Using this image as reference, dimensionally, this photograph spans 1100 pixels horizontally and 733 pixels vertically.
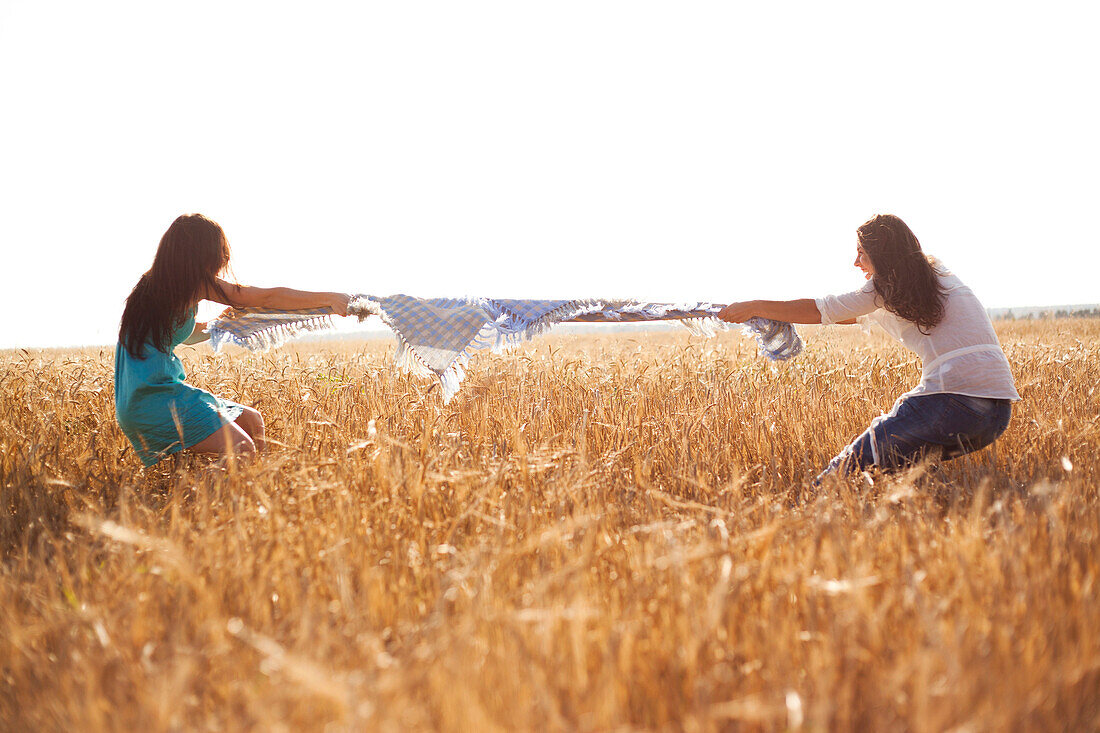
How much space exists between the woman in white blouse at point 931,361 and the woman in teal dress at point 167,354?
298 centimetres

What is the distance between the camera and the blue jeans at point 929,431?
3.23m

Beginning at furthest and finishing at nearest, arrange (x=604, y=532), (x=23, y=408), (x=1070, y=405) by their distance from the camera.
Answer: (x=23, y=408) → (x=1070, y=405) → (x=604, y=532)

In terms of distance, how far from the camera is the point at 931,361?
11.2ft

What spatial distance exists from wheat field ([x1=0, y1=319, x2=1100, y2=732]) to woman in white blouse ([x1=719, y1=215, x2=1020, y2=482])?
241 millimetres

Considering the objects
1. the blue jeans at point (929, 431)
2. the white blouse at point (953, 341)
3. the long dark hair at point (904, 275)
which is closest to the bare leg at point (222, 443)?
the blue jeans at point (929, 431)

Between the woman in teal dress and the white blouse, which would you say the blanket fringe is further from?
the white blouse

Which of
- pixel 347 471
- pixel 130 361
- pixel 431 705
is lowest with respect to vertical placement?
pixel 431 705

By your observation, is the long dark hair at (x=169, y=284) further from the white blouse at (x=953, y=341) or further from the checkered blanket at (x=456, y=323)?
the white blouse at (x=953, y=341)

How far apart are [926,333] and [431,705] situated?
2979mm

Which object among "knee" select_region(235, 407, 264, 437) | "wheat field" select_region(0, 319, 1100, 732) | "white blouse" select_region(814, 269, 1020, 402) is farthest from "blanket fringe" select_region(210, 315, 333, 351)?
"white blouse" select_region(814, 269, 1020, 402)

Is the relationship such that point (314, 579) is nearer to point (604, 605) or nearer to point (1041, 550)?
A: point (604, 605)

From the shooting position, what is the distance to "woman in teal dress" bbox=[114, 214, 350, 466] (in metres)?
3.36

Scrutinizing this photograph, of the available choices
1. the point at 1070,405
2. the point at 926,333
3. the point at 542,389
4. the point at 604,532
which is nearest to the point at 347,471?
the point at 604,532

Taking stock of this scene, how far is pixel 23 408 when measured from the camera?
4.60 m
